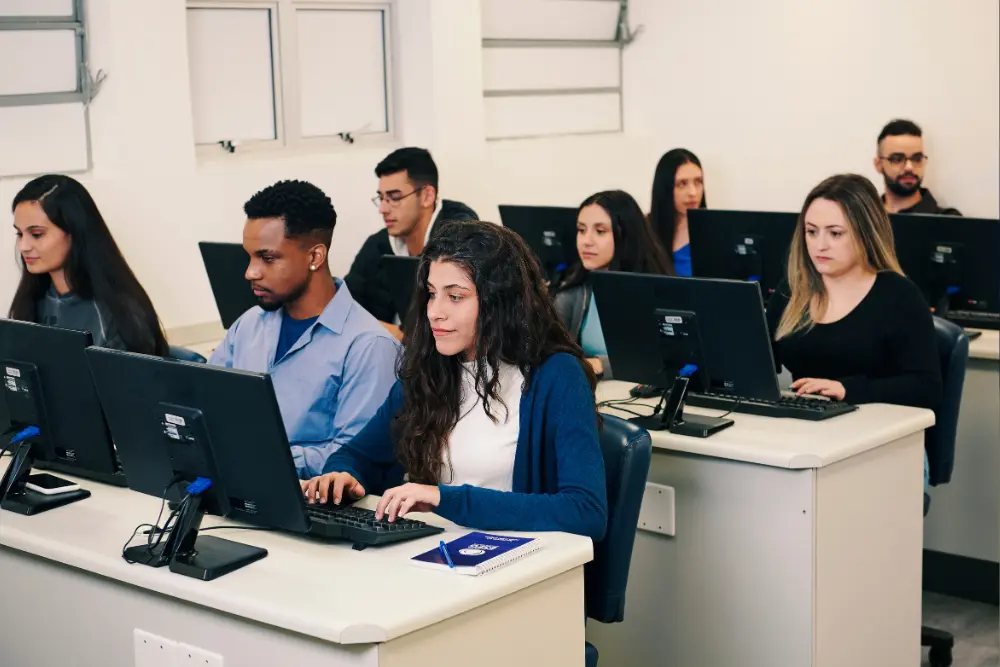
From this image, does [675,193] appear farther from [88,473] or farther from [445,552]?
[445,552]

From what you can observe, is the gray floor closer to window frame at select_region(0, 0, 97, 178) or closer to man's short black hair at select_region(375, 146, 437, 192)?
man's short black hair at select_region(375, 146, 437, 192)

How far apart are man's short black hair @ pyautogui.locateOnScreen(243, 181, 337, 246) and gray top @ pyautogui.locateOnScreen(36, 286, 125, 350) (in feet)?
2.54

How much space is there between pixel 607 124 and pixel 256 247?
3908 mm

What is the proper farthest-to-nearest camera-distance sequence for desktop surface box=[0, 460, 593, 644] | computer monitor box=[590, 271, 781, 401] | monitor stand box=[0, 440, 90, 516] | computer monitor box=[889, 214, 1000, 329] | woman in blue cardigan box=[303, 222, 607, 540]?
computer monitor box=[889, 214, 1000, 329]
computer monitor box=[590, 271, 781, 401]
monitor stand box=[0, 440, 90, 516]
woman in blue cardigan box=[303, 222, 607, 540]
desktop surface box=[0, 460, 593, 644]

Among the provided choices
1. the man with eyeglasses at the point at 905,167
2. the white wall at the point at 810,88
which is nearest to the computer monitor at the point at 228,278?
the man with eyeglasses at the point at 905,167

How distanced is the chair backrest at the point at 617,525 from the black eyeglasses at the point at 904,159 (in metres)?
3.42

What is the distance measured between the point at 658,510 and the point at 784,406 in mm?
391

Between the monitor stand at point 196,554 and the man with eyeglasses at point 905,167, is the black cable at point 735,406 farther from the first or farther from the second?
the man with eyeglasses at point 905,167

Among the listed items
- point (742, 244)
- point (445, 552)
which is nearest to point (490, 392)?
point (445, 552)

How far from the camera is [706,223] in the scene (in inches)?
157

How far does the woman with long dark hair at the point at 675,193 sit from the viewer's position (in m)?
5.29

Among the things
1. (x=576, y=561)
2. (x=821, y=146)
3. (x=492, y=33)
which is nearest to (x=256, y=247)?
(x=576, y=561)

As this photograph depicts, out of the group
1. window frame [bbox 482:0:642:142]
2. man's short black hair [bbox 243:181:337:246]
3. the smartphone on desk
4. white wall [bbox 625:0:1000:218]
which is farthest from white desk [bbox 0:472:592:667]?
white wall [bbox 625:0:1000:218]

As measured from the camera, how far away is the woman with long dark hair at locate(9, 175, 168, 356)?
3357mm
